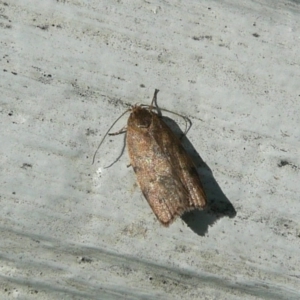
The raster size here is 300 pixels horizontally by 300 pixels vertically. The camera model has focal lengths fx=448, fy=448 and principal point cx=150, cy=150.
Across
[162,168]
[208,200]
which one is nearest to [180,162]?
[162,168]

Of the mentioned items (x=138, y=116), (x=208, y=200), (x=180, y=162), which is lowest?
(x=208, y=200)

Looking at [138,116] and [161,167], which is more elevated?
[138,116]

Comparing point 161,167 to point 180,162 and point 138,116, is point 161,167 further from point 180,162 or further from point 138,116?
point 138,116

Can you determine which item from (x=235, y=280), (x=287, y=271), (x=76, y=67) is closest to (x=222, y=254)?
(x=235, y=280)

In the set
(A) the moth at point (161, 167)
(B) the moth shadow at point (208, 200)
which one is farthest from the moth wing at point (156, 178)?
(B) the moth shadow at point (208, 200)

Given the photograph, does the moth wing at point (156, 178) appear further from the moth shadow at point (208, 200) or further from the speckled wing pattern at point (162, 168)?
the moth shadow at point (208, 200)

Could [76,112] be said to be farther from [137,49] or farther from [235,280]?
[235,280]
